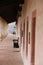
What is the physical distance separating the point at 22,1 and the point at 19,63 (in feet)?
9.76

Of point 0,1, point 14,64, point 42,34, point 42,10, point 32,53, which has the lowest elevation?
point 14,64

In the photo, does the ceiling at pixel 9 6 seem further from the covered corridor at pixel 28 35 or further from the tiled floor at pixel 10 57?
the tiled floor at pixel 10 57

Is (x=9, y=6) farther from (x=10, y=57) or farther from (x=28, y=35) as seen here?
(x=28, y=35)

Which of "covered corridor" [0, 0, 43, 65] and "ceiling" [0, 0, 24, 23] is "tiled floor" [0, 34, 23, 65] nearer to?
"covered corridor" [0, 0, 43, 65]

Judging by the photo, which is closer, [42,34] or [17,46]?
[42,34]

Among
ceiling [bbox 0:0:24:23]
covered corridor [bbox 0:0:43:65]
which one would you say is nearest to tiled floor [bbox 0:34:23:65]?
covered corridor [bbox 0:0:43:65]

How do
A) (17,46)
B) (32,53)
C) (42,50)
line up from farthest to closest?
(17,46)
(32,53)
(42,50)

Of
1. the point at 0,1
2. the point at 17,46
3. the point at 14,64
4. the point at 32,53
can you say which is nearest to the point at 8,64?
the point at 14,64

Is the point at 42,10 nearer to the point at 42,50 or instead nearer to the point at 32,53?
the point at 42,50

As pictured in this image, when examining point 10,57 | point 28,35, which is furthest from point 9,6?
point 28,35

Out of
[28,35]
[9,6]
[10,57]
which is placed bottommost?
[10,57]

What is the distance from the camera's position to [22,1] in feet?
28.0

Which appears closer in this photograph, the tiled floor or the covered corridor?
the covered corridor

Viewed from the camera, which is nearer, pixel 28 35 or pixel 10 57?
pixel 28 35
